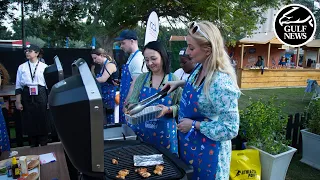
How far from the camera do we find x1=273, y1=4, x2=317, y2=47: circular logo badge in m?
7.92

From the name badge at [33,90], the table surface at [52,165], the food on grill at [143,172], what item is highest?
the name badge at [33,90]

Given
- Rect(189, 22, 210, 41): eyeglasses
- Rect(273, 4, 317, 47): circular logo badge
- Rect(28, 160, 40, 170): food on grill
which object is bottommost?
Rect(28, 160, 40, 170): food on grill

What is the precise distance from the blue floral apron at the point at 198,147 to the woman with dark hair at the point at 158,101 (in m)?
0.34

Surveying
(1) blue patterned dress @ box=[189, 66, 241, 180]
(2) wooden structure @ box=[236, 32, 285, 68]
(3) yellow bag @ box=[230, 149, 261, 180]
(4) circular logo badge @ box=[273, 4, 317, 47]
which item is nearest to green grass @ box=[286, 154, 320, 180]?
(3) yellow bag @ box=[230, 149, 261, 180]

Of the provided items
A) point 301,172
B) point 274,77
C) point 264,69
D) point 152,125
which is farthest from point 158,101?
point 274,77

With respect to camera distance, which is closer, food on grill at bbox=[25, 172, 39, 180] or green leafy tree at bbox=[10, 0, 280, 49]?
food on grill at bbox=[25, 172, 39, 180]

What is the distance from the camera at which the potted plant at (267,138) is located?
2883mm

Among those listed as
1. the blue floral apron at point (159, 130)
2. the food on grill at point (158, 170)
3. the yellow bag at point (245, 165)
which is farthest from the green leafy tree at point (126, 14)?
the food on grill at point (158, 170)

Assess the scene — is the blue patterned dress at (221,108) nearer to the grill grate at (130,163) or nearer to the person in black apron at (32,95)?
the grill grate at (130,163)

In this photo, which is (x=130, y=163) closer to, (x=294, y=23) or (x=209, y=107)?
A: (x=209, y=107)

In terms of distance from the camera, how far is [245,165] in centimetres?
278

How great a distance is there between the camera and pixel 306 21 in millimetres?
8023

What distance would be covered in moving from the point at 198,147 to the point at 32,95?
3.23 meters

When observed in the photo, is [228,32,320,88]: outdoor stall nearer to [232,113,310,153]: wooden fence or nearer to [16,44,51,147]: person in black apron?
[232,113,310,153]: wooden fence
